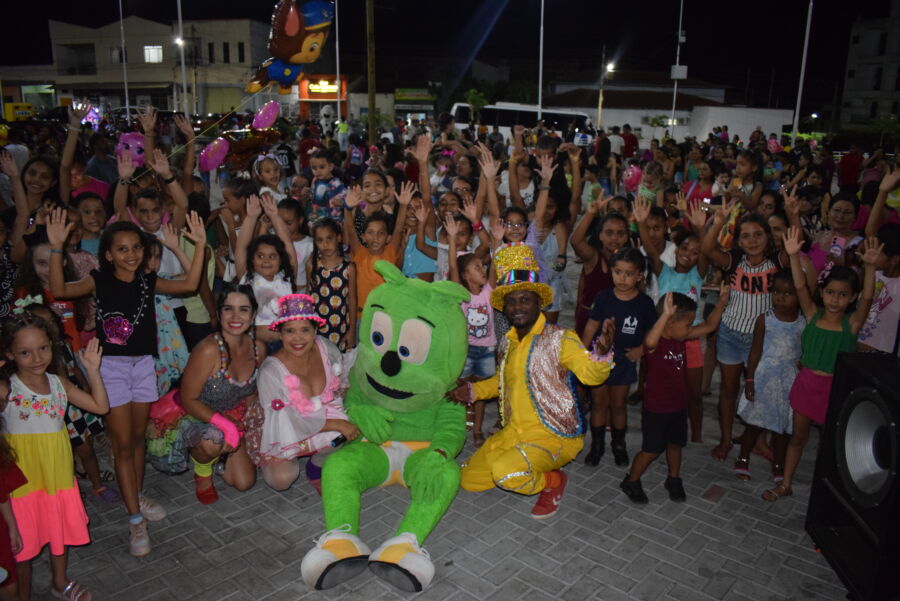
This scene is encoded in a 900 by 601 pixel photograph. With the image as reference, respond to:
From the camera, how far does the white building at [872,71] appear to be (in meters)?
48.8

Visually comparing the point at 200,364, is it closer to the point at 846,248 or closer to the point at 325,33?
the point at 846,248

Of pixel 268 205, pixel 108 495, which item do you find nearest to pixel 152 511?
pixel 108 495

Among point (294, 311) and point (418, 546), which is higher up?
point (294, 311)

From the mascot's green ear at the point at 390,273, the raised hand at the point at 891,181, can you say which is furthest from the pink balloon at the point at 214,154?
the raised hand at the point at 891,181

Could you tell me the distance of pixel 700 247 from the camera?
515cm

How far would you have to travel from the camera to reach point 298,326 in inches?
162

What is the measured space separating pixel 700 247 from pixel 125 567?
4.52 metres

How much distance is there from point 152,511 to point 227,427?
2.47 feet

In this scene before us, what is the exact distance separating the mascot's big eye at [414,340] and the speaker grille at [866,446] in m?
2.30

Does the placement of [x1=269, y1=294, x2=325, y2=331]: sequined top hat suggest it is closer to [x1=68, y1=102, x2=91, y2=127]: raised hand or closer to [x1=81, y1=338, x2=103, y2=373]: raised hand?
[x1=81, y1=338, x2=103, y2=373]: raised hand

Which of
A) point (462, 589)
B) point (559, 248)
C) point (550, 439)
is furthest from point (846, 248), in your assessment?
point (462, 589)

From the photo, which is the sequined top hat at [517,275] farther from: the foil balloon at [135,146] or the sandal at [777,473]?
the foil balloon at [135,146]

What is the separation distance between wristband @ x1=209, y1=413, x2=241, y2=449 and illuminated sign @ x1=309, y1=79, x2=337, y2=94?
4295 centimetres

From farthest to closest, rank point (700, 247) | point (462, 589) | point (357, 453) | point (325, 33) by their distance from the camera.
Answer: point (325, 33), point (700, 247), point (357, 453), point (462, 589)
